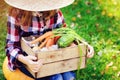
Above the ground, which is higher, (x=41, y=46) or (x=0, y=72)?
(x=41, y=46)

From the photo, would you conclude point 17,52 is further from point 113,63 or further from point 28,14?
point 113,63

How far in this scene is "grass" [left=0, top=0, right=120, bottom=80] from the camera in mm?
4883

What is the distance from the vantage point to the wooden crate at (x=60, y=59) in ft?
12.3

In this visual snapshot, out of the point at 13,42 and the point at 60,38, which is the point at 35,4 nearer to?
the point at 60,38

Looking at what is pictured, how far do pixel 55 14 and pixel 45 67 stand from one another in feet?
2.20

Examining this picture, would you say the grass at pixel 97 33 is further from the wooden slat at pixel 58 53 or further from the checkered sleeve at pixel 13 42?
the wooden slat at pixel 58 53

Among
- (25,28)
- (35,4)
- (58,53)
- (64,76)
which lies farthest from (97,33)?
(35,4)

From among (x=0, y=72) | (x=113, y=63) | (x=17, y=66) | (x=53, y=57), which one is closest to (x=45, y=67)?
(x=53, y=57)

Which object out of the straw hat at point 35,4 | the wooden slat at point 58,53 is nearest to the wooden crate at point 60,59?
the wooden slat at point 58,53

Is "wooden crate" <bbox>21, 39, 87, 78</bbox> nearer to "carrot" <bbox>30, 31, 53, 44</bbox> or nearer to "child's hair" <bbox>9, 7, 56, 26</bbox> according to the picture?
"carrot" <bbox>30, 31, 53, 44</bbox>

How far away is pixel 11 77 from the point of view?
420 centimetres

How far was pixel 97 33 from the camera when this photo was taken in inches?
225

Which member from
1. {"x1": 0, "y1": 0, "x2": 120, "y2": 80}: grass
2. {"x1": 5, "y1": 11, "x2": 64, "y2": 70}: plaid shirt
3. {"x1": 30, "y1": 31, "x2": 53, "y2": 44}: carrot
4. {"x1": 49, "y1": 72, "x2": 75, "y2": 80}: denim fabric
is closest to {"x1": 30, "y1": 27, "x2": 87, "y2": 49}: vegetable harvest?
{"x1": 30, "y1": 31, "x2": 53, "y2": 44}: carrot

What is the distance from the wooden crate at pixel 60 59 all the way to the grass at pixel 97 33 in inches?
33.2
